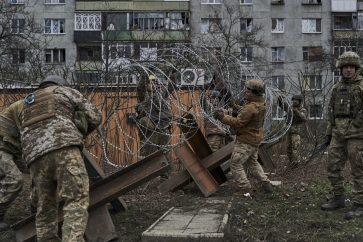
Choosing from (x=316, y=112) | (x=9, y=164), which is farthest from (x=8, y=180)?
(x=316, y=112)

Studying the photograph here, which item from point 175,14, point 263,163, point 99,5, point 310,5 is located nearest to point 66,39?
point 99,5

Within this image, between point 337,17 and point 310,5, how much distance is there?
2804 millimetres

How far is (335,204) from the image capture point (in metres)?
7.05

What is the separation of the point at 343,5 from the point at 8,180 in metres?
48.9

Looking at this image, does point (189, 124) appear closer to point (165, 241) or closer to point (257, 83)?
point (257, 83)

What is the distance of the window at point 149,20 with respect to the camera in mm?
46906

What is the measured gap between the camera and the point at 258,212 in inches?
277

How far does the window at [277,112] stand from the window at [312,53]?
129 ft

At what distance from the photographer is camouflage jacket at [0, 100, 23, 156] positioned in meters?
5.73

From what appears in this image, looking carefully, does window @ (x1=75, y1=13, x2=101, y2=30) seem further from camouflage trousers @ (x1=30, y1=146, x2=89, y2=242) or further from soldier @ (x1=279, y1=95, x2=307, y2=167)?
camouflage trousers @ (x1=30, y1=146, x2=89, y2=242)

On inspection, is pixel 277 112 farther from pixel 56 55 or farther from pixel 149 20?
pixel 56 55

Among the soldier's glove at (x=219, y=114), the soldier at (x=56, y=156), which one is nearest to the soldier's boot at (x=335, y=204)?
the soldier's glove at (x=219, y=114)

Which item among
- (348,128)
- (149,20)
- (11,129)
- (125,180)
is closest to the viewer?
(11,129)

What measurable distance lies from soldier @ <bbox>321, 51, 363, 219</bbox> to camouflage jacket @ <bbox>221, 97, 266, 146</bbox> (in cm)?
139
